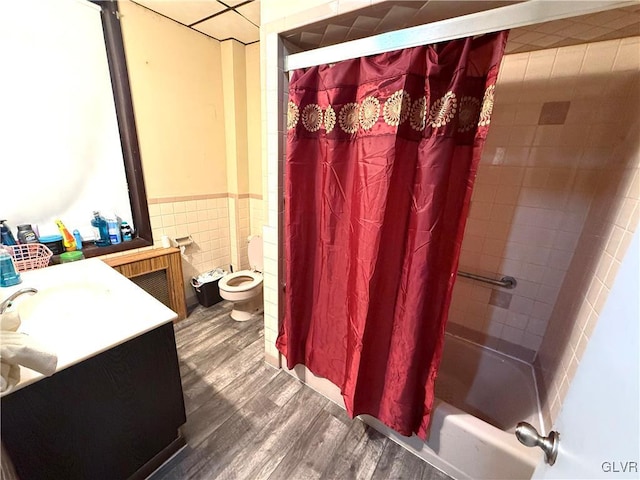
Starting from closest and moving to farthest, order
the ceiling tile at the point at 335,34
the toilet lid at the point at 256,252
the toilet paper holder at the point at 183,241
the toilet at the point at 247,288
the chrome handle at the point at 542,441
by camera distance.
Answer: the chrome handle at the point at 542,441
the ceiling tile at the point at 335,34
the toilet at the point at 247,288
the toilet paper holder at the point at 183,241
the toilet lid at the point at 256,252

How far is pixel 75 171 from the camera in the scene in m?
1.61

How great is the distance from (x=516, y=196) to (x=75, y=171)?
279cm

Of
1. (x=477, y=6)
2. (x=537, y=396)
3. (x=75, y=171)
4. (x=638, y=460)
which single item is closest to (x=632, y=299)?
(x=638, y=460)

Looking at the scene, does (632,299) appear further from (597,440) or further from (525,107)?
(525,107)

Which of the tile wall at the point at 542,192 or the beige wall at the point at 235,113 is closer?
the tile wall at the point at 542,192

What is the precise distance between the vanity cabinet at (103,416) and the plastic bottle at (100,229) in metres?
1.23

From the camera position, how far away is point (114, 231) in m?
1.79

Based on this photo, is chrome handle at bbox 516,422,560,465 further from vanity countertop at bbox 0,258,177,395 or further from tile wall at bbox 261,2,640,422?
vanity countertop at bbox 0,258,177,395

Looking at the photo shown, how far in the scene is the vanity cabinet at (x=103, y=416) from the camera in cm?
75

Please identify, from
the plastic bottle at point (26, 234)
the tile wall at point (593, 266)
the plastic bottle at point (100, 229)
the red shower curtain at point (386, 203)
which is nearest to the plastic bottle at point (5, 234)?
the plastic bottle at point (26, 234)

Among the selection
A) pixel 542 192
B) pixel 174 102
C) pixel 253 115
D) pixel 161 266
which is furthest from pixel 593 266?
pixel 174 102

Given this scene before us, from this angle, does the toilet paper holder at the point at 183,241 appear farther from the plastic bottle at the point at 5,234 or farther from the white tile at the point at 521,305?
the white tile at the point at 521,305

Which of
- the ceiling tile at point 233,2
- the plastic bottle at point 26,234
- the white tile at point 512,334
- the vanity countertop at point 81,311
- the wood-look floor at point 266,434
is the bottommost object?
the wood-look floor at point 266,434

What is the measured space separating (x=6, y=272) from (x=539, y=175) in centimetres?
283
